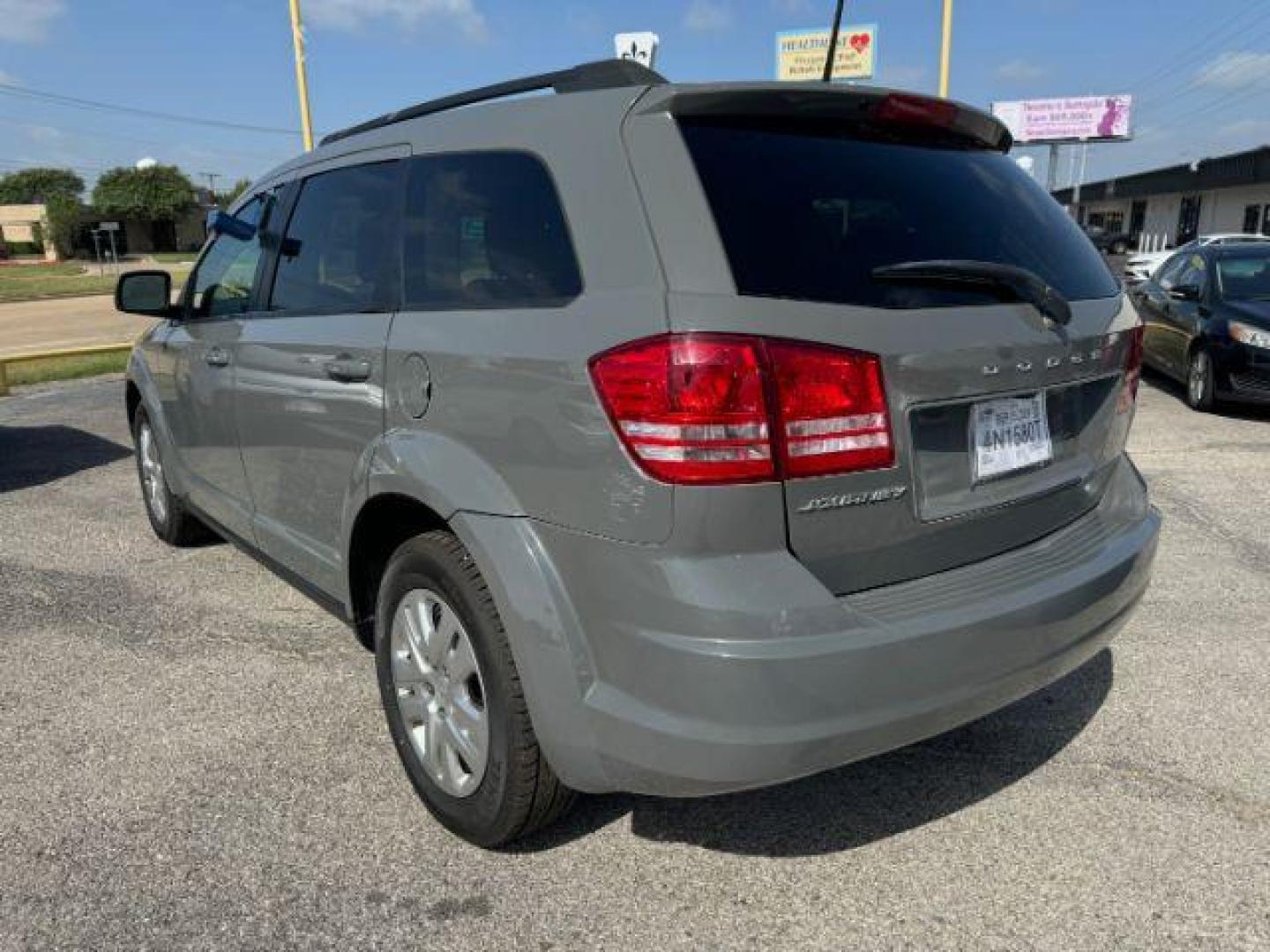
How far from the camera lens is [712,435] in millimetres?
1886

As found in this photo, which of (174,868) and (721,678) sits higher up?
(721,678)

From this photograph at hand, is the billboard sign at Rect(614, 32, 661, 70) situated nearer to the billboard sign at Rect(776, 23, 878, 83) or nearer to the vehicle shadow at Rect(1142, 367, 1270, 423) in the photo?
the vehicle shadow at Rect(1142, 367, 1270, 423)

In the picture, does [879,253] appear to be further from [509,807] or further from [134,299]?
[134,299]

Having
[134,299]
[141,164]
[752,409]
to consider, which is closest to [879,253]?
[752,409]

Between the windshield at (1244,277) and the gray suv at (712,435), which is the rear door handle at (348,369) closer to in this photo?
the gray suv at (712,435)

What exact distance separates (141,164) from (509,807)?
3772 inches

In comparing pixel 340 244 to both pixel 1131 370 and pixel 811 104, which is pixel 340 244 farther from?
pixel 1131 370

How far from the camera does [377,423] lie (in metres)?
2.65

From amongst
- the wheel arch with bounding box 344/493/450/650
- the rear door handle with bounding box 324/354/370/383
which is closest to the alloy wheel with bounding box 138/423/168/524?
the wheel arch with bounding box 344/493/450/650

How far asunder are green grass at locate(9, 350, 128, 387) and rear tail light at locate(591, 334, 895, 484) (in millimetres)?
11225

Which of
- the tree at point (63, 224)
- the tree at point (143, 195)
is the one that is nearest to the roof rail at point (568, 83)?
Answer: the tree at point (63, 224)

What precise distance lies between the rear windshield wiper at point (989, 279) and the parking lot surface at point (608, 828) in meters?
1.33

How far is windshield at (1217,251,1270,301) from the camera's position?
8.85m

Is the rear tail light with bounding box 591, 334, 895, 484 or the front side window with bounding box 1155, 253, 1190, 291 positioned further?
the front side window with bounding box 1155, 253, 1190, 291
